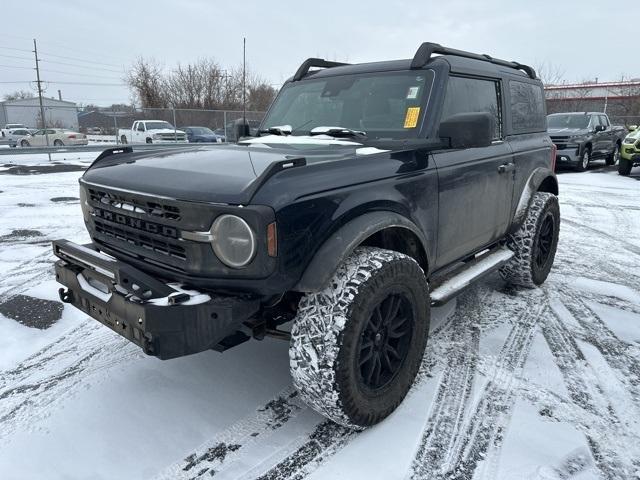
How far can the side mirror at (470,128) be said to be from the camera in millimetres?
2852

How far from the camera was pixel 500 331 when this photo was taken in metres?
3.75

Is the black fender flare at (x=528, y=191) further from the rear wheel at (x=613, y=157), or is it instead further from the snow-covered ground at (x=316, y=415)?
the rear wheel at (x=613, y=157)

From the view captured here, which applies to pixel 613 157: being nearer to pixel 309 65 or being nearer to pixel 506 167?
pixel 506 167

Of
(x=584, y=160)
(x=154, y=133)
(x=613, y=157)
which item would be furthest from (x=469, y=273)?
(x=154, y=133)

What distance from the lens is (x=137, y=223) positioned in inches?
96.6

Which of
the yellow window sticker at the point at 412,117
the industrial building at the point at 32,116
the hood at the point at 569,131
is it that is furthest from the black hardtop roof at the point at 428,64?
the industrial building at the point at 32,116

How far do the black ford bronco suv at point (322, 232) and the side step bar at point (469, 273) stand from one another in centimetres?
2

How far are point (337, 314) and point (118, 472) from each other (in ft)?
4.07

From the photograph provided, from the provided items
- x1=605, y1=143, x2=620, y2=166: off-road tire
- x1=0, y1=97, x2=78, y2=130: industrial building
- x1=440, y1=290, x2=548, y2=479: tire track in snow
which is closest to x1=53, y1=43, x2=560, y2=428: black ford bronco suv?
x1=440, y1=290, x2=548, y2=479: tire track in snow

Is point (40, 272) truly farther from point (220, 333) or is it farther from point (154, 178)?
point (220, 333)

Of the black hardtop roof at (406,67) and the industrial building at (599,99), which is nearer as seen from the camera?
the black hardtop roof at (406,67)

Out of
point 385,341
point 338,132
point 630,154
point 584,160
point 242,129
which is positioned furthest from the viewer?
point 584,160

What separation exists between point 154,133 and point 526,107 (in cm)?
2289

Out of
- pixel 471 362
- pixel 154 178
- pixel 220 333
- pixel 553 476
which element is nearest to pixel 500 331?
pixel 471 362
